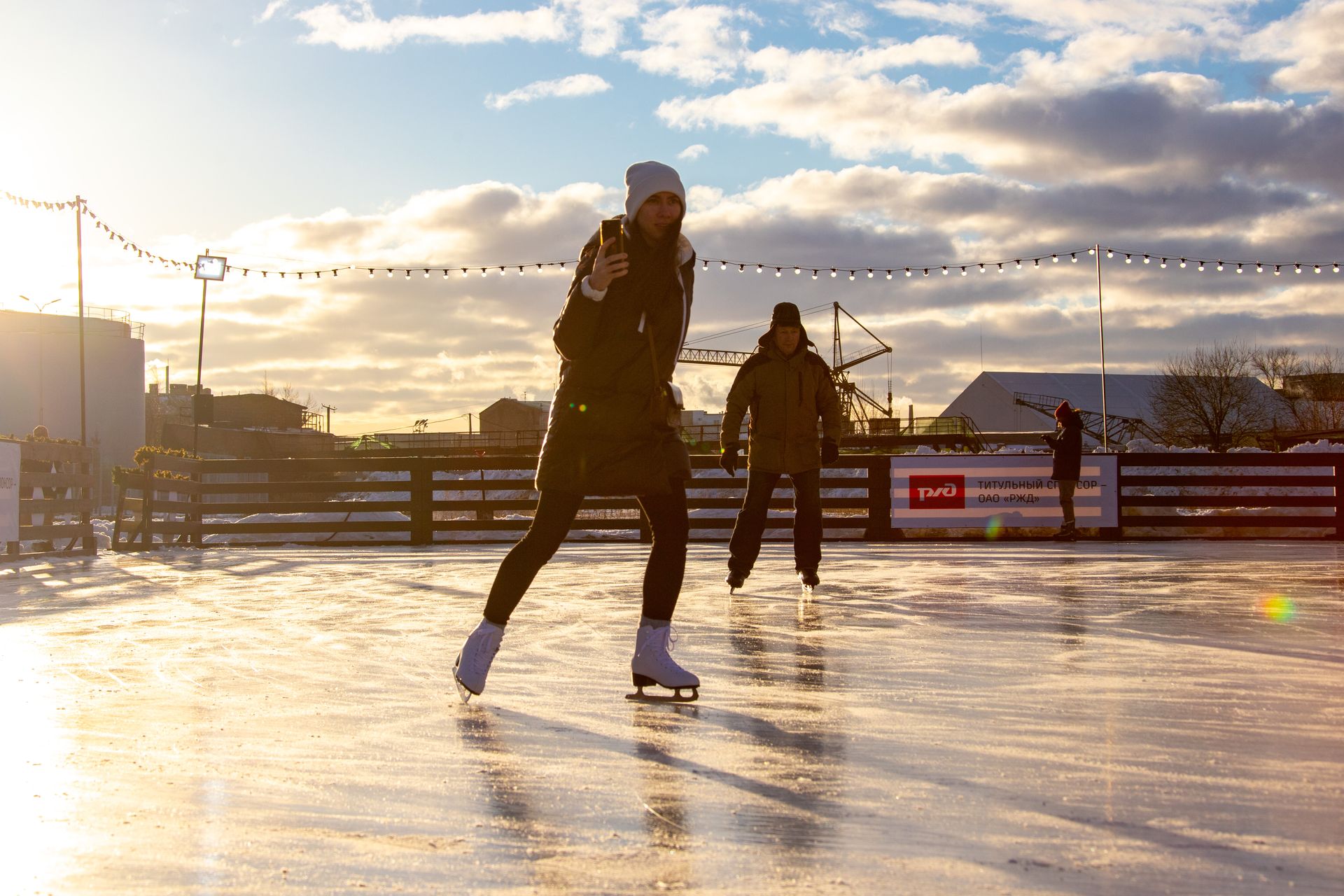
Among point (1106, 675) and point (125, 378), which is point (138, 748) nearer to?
point (1106, 675)

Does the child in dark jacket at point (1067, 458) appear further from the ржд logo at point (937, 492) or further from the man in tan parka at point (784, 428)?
the man in tan parka at point (784, 428)

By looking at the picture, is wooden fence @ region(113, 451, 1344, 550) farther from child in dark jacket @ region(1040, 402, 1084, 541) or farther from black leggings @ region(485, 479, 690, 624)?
black leggings @ region(485, 479, 690, 624)

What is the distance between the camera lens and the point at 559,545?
339 centimetres

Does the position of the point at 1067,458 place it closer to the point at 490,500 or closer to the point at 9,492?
the point at 490,500

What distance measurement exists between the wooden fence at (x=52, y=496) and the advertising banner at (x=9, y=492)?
109 mm

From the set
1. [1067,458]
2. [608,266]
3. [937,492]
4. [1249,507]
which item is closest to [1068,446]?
[1067,458]

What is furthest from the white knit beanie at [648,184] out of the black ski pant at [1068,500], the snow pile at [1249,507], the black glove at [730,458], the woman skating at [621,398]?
the snow pile at [1249,507]

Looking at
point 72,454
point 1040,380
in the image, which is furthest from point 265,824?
point 1040,380

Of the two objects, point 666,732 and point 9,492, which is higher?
point 9,492

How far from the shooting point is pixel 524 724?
3.04 metres

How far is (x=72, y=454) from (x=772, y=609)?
29.5 feet

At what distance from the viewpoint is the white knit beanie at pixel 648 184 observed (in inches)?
132

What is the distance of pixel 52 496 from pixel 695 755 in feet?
37.3

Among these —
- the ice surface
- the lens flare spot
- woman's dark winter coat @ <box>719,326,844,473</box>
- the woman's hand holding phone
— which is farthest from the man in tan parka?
the woman's hand holding phone
